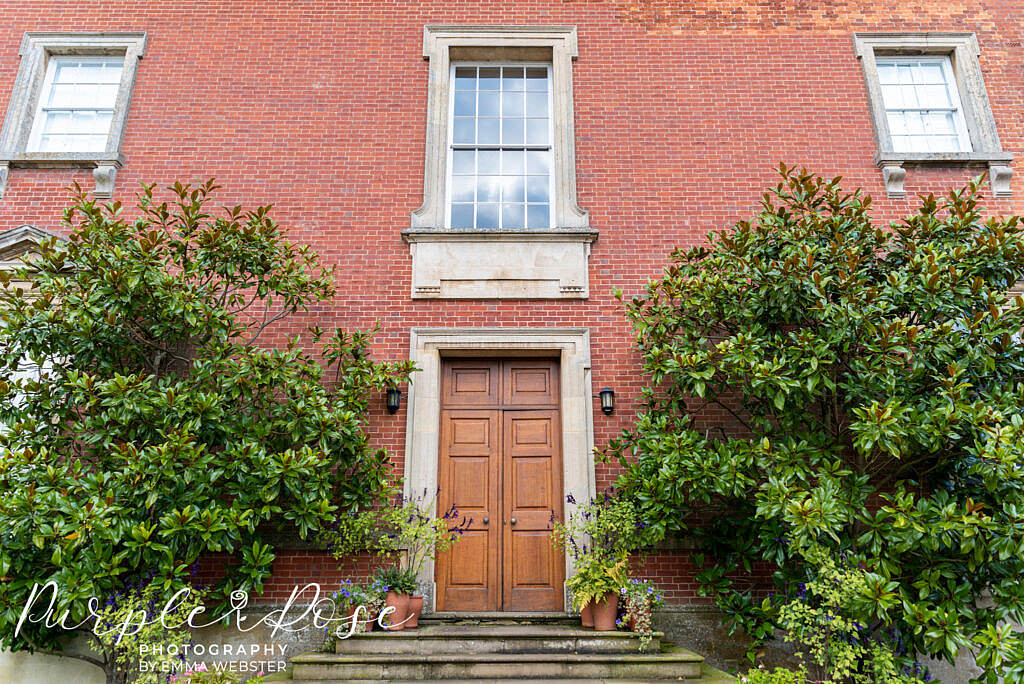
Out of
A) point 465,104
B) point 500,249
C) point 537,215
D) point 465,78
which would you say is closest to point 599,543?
point 500,249

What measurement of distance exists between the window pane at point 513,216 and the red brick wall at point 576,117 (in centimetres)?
69

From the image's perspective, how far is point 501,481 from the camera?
7043 millimetres

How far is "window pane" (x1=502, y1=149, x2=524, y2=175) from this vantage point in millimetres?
8211

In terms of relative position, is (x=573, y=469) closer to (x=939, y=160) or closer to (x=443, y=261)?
(x=443, y=261)

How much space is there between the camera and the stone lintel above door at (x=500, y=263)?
738cm

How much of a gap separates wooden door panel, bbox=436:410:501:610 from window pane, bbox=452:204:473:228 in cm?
207

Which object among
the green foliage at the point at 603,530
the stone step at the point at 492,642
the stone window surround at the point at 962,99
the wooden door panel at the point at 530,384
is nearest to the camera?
the stone step at the point at 492,642

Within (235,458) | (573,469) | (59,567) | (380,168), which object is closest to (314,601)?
(235,458)

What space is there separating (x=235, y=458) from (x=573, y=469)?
118 inches

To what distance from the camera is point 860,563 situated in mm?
5836

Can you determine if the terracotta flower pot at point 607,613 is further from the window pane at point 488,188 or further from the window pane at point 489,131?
the window pane at point 489,131

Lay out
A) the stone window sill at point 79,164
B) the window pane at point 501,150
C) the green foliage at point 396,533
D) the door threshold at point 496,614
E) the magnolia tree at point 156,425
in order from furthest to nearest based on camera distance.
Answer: the window pane at point 501,150 < the stone window sill at point 79,164 < the door threshold at point 496,614 < the green foliage at point 396,533 < the magnolia tree at point 156,425

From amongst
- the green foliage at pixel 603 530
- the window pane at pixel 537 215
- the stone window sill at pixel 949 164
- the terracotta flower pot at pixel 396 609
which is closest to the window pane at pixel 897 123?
the stone window sill at pixel 949 164

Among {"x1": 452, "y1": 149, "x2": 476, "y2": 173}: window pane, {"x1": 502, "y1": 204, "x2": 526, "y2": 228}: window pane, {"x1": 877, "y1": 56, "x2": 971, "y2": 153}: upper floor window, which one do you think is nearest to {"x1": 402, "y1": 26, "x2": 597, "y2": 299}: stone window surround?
{"x1": 452, "y1": 149, "x2": 476, "y2": 173}: window pane
